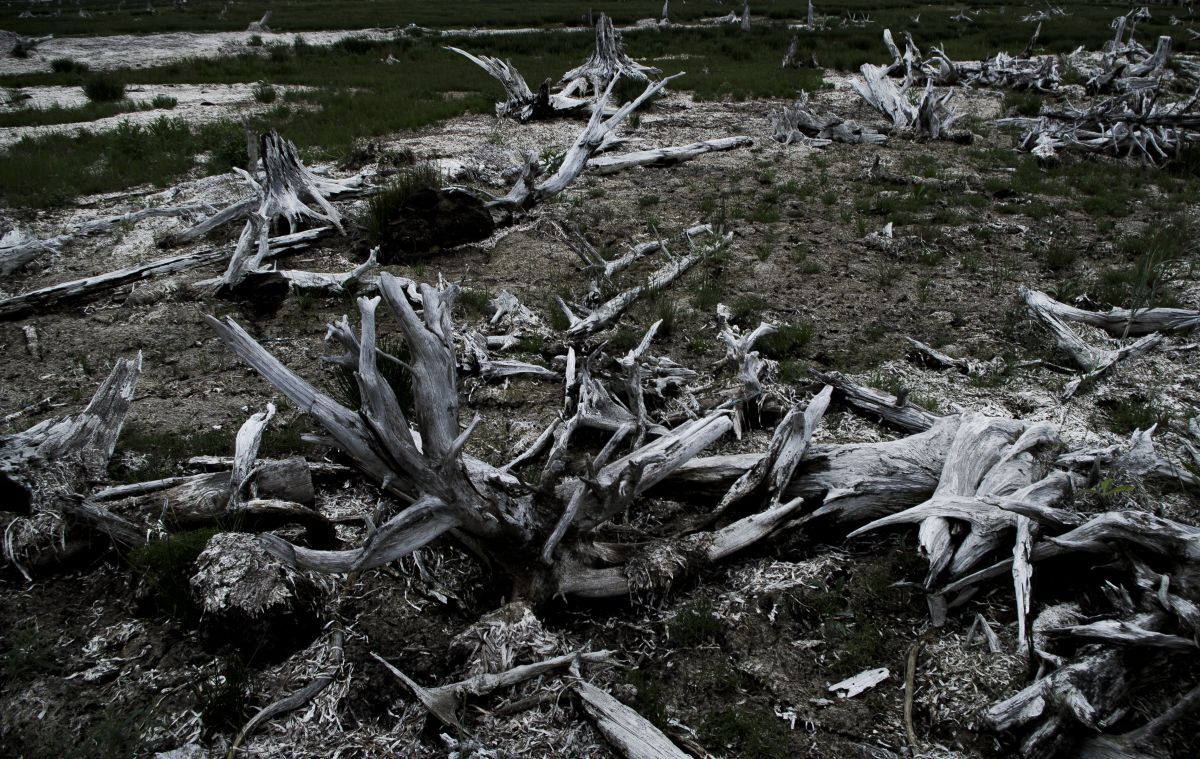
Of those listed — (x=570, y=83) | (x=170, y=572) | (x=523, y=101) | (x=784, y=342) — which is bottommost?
(x=170, y=572)

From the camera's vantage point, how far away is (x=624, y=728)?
10.7 ft

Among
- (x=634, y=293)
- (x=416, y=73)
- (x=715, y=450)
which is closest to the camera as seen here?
(x=715, y=450)

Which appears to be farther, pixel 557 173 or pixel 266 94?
pixel 266 94

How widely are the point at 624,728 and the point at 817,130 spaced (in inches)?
494

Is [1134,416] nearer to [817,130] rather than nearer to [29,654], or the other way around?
[29,654]

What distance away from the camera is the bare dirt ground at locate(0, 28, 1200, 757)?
135 inches

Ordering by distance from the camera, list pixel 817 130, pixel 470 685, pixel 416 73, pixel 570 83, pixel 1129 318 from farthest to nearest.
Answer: pixel 416 73 < pixel 570 83 < pixel 817 130 < pixel 1129 318 < pixel 470 685

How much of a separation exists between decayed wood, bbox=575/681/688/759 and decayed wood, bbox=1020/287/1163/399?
442 cm

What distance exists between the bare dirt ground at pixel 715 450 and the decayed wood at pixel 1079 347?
0.16 m

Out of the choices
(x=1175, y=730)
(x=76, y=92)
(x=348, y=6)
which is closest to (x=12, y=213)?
(x=76, y=92)

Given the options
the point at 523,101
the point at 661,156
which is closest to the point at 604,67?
the point at 523,101

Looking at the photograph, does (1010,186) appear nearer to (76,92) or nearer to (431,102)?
(431,102)

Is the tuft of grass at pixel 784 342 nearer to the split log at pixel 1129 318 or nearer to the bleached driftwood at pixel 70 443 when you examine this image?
the split log at pixel 1129 318

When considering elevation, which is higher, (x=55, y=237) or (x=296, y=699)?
(x=55, y=237)
